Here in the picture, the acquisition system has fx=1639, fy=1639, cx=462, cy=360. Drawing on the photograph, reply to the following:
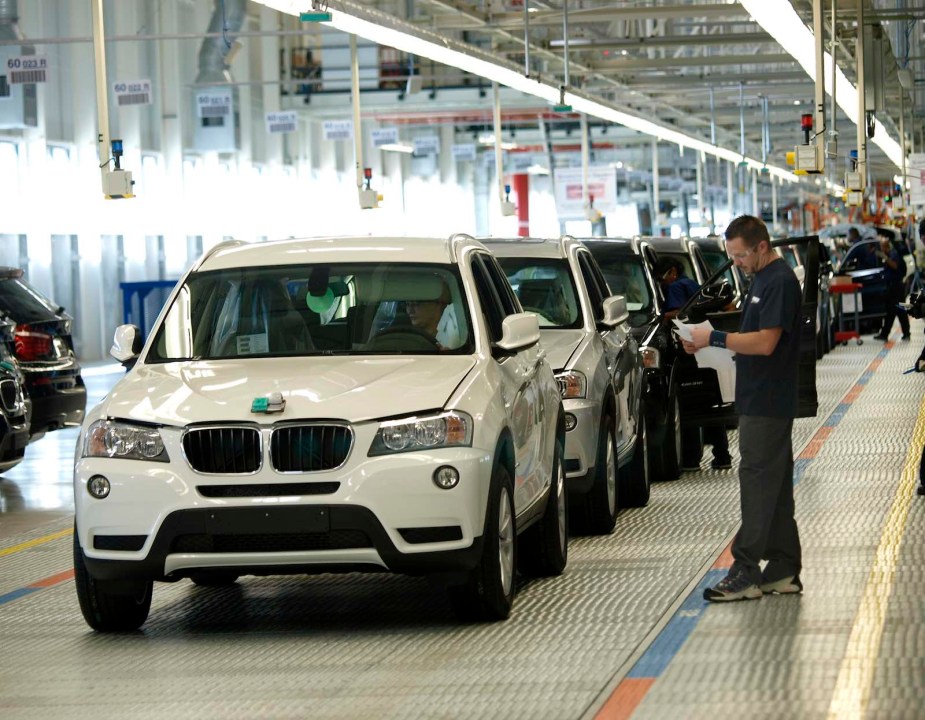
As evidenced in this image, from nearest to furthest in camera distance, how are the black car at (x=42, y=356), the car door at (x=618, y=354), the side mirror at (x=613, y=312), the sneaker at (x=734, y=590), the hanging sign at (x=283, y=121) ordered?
the sneaker at (x=734, y=590) < the side mirror at (x=613, y=312) < the car door at (x=618, y=354) < the black car at (x=42, y=356) < the hanging sign at (x=283, y=121)

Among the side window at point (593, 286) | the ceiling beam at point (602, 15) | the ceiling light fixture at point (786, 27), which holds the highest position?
the ceiling beam at point (602, 15)

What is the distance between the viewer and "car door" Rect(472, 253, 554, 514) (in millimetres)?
7426

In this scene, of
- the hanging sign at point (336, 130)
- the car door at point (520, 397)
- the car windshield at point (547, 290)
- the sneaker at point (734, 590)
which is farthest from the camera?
the hanging sign at point (336, 130)

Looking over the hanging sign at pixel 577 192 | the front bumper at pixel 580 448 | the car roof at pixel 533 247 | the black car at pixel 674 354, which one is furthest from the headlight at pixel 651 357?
the hanging sign at pixel 577 192

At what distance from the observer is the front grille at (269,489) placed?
664 centimetres

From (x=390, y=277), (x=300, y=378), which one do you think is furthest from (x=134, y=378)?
(x=390, y=277)

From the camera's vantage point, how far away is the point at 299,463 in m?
6.71

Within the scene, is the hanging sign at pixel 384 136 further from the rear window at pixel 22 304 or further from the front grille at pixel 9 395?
the front grille at pixel 9 395

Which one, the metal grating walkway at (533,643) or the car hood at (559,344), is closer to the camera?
the metal grating walkway at (533,643)

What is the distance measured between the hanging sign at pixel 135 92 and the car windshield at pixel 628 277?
48.2 feet

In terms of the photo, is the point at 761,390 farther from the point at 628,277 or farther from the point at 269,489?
the point at 628,277

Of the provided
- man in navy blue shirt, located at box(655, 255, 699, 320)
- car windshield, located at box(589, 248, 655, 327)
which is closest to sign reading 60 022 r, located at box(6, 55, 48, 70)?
man in navy blue shirt, located at box(655, 255, 699, 320)

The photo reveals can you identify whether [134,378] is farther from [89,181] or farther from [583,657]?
[89,181]

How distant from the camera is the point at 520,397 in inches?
300
